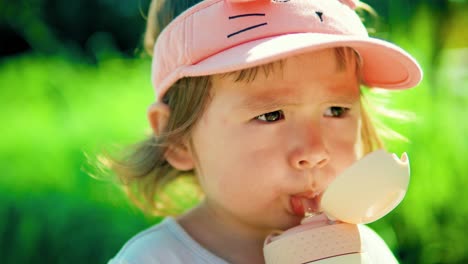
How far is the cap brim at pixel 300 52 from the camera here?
7.27 ft

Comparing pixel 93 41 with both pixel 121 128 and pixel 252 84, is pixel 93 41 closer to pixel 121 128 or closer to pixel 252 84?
pixel 121 128

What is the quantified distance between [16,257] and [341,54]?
5.73ft

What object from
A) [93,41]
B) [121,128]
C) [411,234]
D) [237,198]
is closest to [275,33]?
[237,198]

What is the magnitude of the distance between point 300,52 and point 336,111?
274 millimetres

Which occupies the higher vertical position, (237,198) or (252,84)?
(252,84)

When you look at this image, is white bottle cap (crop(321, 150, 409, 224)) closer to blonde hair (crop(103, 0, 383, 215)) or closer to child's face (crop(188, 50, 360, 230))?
child's face (crop(188, 50, 360, 230))

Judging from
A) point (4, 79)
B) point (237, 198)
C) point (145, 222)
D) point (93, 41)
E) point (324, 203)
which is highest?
point (324, 203)

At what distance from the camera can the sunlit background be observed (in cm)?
328

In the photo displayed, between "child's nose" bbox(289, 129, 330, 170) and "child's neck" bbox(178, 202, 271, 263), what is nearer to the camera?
"child's nose" bbox(289, 129, 330, 170)

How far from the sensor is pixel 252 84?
2.34 metres

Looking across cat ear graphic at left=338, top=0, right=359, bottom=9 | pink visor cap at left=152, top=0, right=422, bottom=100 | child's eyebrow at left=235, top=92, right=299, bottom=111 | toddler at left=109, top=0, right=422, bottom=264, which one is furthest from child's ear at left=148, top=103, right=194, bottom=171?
cat ear graphic at left=338, top=0, right=359, bottom=9

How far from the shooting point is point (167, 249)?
248cm

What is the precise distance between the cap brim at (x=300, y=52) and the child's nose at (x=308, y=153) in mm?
222

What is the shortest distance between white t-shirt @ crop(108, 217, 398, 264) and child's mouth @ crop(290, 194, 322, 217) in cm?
17
